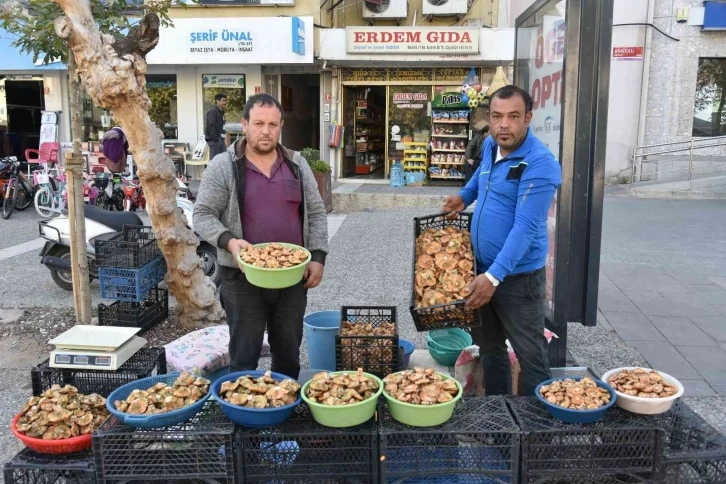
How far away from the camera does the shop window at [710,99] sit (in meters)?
16.2

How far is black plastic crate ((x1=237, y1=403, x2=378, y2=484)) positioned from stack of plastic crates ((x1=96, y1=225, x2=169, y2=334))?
285 cm

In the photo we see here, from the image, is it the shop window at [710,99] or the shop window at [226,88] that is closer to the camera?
the shop window at [710,99]

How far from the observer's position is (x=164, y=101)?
56.9 ft

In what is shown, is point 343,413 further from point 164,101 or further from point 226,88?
point 164,101

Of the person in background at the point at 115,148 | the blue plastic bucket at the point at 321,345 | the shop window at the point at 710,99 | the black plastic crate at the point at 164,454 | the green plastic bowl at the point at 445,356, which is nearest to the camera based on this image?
the black plastic crate at the point at 164,454

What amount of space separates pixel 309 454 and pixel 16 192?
37.5 feet

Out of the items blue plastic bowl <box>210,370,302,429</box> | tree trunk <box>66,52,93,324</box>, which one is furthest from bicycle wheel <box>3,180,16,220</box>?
blue plastic bowl <box>210,370,302,429</box>

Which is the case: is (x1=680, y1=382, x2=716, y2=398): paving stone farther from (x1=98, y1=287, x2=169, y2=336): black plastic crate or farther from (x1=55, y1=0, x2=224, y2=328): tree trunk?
(x1=98, y1=287, x2=169, y2=336): black plastic crate

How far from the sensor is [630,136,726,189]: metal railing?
625 inches

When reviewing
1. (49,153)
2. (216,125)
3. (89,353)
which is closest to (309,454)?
(89,353)

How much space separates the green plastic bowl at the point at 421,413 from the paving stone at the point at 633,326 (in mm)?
3460

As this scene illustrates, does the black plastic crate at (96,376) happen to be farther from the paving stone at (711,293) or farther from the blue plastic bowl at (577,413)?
the paving stone at (711,293)

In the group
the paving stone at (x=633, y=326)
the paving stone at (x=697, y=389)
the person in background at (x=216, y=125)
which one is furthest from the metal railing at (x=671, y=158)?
the paving stone at (x=697, y=389)

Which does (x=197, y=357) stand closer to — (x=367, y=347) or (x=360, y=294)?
(x=367, y=347)
